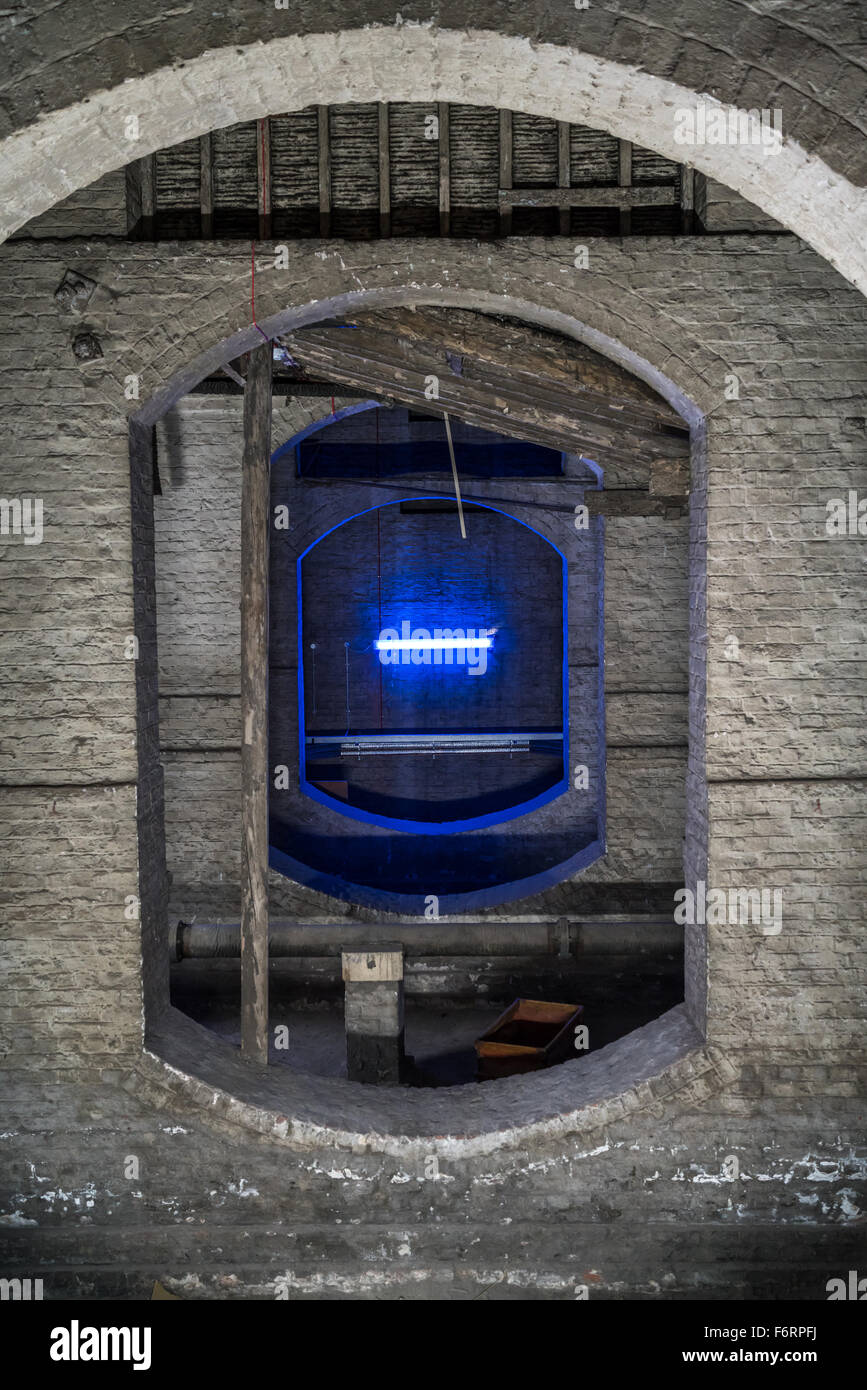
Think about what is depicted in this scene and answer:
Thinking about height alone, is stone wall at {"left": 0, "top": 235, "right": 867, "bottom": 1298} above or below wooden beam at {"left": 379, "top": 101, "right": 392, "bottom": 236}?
below

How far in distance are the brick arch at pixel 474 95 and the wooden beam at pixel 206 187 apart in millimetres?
1631

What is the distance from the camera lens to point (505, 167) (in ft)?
17.7

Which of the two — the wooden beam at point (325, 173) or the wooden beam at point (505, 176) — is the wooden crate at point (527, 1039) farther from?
the wooden beam at point (325, 173)

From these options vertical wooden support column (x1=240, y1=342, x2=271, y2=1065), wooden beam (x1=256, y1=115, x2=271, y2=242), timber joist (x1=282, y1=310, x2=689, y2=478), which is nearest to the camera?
wooden beam (x1=256, y1=115, x2=271, y2=242)

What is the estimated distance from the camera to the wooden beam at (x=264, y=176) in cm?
539

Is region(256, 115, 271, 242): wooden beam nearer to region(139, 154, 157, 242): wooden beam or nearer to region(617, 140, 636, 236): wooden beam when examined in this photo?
region(139, 154, 157, 242): wooden beam

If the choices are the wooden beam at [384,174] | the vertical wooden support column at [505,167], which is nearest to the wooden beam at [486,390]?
the wooden beam at [384,174]

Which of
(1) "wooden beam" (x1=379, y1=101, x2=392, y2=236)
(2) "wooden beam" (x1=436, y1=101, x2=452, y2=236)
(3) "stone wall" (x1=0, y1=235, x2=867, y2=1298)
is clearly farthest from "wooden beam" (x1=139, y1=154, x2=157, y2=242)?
(2) "wooden beam" (x1=436, y1=101, x2=452, y2=236)

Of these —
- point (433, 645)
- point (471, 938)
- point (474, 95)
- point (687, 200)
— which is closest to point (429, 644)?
point (433, 645)

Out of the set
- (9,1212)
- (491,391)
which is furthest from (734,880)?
(9,1212)

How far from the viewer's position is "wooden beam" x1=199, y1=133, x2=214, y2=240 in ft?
17.7

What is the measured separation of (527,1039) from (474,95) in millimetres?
6595

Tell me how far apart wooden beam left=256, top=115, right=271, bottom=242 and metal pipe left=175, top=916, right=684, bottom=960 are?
5.16 m

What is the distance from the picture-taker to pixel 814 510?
539 cm
